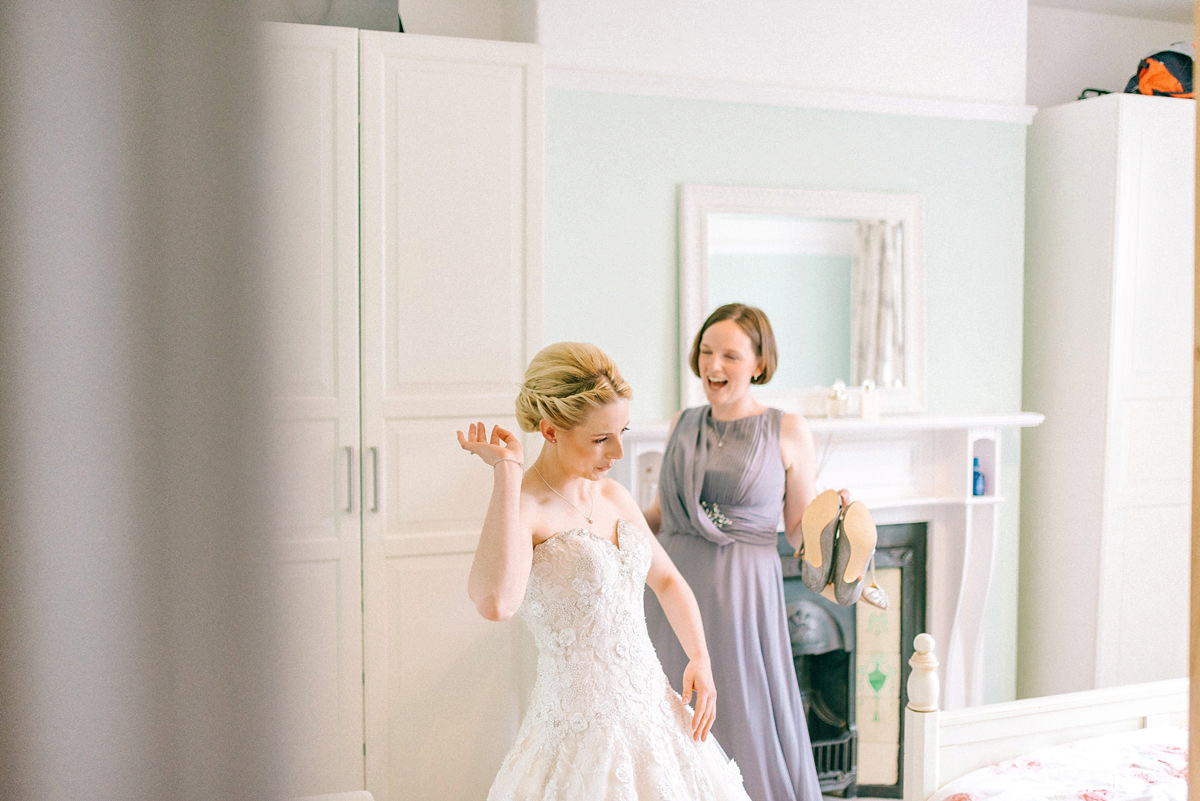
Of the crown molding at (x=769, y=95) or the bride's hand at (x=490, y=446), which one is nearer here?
the bride's hand at (x=490, y=446)

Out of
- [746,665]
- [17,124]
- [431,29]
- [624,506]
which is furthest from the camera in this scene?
[431,29]

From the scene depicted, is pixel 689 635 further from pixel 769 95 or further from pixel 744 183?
pixel 769 95

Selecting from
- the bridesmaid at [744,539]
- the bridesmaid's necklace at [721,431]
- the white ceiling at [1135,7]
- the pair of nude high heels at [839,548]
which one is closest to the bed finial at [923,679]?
the pair of nude high heels at [839,548]

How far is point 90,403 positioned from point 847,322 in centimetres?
331

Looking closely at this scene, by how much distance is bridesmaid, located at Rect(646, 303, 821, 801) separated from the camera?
2346mm

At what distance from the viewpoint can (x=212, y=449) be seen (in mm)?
110

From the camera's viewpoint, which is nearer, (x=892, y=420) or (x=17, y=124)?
(x=17, y=124)

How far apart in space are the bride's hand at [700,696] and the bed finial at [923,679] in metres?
0.51

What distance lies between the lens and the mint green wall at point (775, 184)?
2930mm

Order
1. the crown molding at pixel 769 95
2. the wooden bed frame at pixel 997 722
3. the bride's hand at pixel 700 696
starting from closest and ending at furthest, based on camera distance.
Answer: the bride's hand at pixel 700 696
the wooden bed frame at pixel 997 722
the crown molding at pixel 769 95

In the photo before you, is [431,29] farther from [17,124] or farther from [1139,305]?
[17,124]

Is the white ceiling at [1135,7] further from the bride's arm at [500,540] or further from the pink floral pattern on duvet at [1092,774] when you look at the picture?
the bride's arm at [500,540]

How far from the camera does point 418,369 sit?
243 cm

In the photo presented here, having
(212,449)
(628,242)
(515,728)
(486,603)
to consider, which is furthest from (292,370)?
(628,242)
